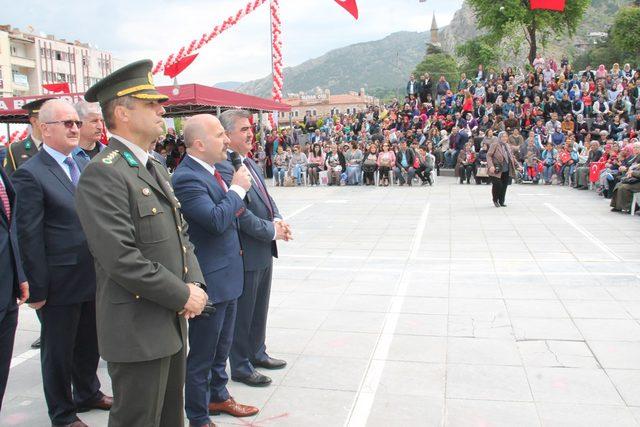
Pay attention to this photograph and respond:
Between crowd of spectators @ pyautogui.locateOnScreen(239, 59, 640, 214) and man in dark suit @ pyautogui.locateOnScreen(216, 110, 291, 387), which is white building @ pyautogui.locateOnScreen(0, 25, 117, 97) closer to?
crowd of spectators @ pyautogui.locateOnScreen(239, 59, 640, 214)

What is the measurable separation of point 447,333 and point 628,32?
6028cm

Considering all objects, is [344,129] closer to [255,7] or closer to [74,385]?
Answer: [255,7]

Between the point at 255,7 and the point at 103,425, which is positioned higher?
the point at 255,7

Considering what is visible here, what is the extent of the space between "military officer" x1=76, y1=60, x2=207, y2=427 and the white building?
68.7 metres

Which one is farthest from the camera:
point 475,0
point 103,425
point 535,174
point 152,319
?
point 475,0

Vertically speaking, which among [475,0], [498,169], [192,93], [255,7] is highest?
[475,0]

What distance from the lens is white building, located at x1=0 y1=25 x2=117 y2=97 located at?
224ft

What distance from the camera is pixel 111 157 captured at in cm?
235

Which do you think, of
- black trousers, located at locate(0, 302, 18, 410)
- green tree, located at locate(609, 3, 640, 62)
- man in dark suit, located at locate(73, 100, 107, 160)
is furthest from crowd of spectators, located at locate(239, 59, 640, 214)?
green tree, located at locate(609, 3, 640, 62)

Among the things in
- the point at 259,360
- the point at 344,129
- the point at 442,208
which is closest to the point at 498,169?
the point at 442,208

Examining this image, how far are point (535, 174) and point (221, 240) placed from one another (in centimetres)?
1615

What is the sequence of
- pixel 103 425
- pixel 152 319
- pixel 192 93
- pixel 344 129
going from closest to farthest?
1. pixel 152 319
2. pixel 103 425
3. pixel 192 93
4. pixel 344 129

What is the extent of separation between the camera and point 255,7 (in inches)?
765

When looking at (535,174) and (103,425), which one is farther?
(535,174)
